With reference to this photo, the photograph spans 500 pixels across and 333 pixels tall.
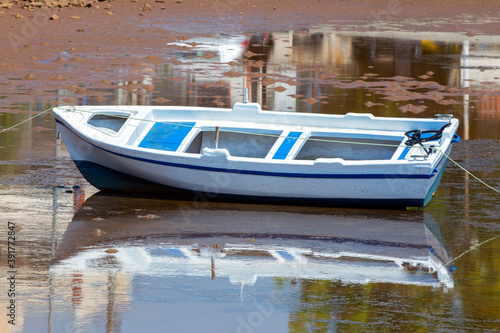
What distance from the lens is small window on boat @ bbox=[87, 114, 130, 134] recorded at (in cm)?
1159

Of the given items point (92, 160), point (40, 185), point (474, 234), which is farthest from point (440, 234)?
point (40, 185)

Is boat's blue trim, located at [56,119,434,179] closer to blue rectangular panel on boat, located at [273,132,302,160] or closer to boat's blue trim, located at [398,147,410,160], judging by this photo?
blue rectangular panel on boat, located at [273,132,302,160]

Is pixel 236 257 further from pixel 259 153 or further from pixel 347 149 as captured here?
pixel 347 149

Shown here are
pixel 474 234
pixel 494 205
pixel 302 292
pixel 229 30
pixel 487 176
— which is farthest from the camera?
pixel 229 30

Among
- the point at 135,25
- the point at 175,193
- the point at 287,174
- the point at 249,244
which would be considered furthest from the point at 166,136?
the point at 135,25

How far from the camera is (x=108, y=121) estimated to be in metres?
11.7

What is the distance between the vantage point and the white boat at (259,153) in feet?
33.0

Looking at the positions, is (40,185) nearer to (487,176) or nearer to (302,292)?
(302,292)

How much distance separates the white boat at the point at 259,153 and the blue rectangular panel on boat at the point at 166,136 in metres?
0.01

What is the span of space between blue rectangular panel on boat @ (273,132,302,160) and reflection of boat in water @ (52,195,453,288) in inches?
27.0

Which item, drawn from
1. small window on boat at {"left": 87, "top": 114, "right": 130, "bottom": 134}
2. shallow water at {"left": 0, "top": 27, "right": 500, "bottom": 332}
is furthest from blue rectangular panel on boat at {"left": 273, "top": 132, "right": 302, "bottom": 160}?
small window on boat at {"left": 87, "top": 114, "right": 130, "bottom": 134}

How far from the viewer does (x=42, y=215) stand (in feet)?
32.7

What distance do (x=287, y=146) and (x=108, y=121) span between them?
262 cm

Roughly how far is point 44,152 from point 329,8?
22.8 metres
